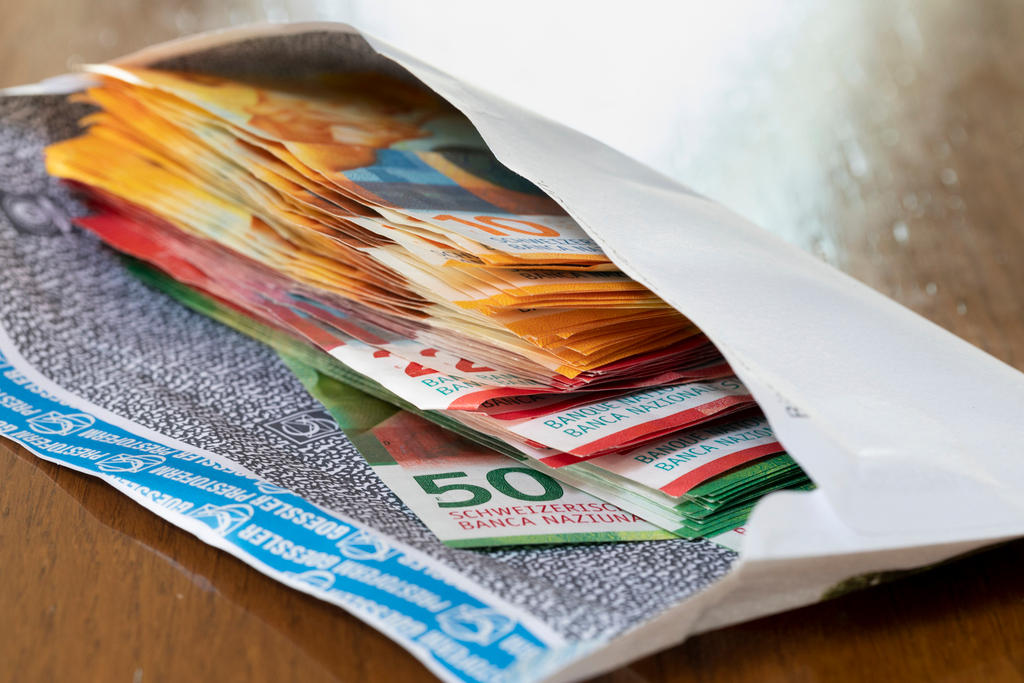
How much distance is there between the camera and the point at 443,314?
20.3 inches

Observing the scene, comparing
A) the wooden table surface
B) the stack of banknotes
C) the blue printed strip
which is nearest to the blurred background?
the wooden table surface

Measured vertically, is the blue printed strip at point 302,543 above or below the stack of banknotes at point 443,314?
below

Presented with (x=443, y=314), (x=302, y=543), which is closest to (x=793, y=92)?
(x=443, y=314)

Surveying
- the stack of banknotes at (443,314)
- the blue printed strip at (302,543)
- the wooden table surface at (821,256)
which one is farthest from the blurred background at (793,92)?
the blue printed strip at (302,543)

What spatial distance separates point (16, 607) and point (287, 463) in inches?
5.6

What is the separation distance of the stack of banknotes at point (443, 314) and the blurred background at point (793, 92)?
0.18m

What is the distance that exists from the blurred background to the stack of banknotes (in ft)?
0.59

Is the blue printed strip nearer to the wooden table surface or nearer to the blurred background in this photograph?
the wooden table surface

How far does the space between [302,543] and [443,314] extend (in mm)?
158

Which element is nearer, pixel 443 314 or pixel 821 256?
pixel 443 314

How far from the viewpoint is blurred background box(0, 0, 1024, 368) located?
0.77 metres

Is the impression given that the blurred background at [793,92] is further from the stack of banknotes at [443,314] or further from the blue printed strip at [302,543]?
the blue printed strip at [302,543]

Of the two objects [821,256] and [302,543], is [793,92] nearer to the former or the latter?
[821,256]

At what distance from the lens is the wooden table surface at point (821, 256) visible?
0.35 meters
